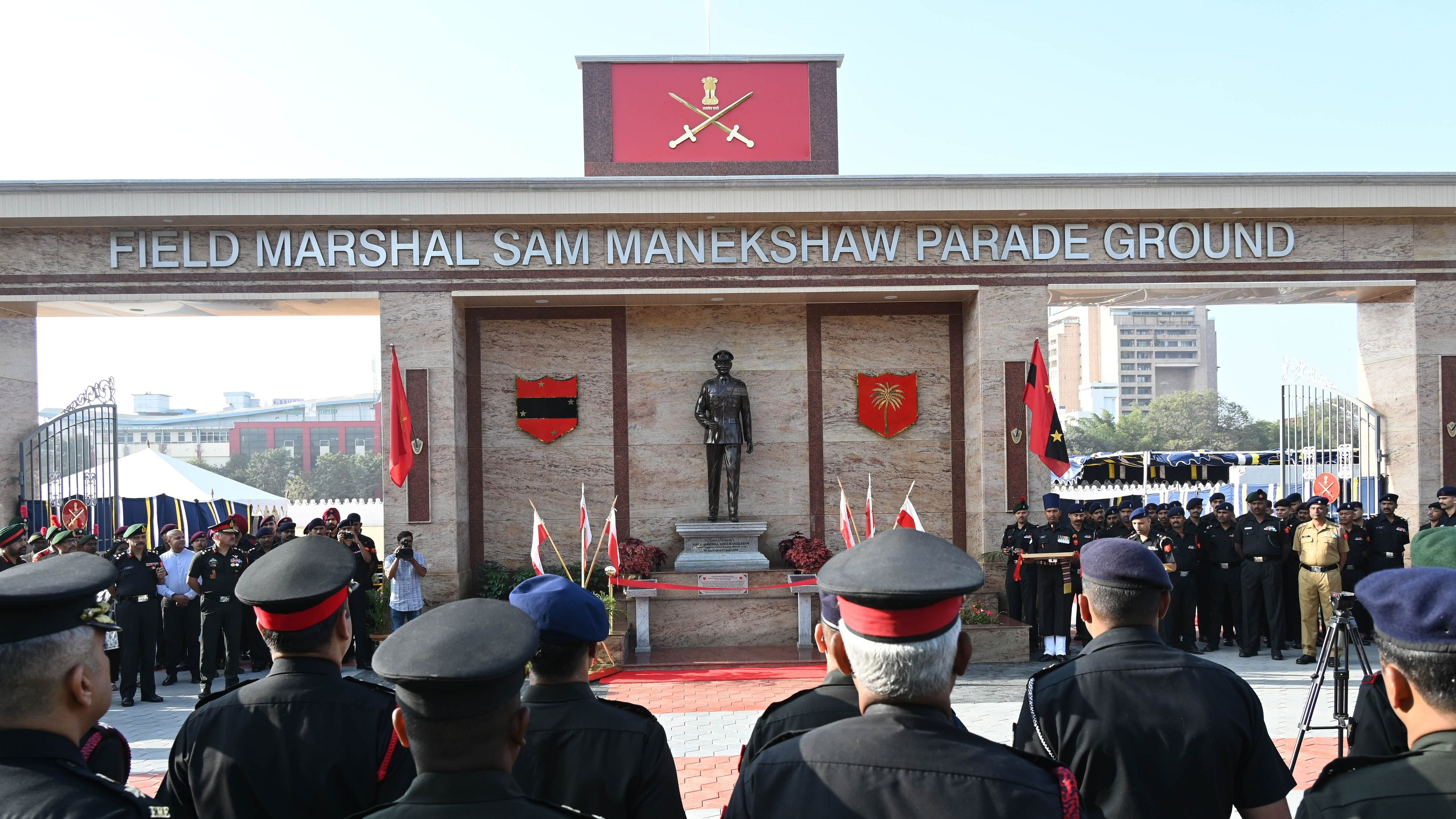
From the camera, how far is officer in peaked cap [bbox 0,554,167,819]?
6.47 ft

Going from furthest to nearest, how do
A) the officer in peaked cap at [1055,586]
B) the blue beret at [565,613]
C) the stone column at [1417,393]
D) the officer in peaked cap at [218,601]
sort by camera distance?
the stone column at [1417,393]
the officer in peaked cap at [1055,586]
the officer in peaked cap at [218,601]
the blue beret at [565,613]

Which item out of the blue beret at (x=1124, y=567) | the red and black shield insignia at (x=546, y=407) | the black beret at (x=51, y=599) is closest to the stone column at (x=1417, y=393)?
the red and black shield insignia at (x=546, y=407)

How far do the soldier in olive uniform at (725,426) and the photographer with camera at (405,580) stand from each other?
4078 millimetres

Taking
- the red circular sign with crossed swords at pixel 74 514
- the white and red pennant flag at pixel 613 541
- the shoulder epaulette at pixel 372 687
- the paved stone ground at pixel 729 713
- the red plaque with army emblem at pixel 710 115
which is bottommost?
the paved stone ground at pixel 729 713

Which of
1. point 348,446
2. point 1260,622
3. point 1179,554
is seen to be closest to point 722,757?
point 1179,554

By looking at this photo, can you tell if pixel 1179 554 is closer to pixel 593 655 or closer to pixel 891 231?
pixel 891 231

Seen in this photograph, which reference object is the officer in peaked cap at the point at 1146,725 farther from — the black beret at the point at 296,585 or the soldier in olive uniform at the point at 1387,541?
the soldier in olive uniform at the point at 1387,541

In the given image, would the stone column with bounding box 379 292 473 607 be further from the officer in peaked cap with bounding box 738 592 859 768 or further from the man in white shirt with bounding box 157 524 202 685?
the officer in peaked cap with bounding box 738 592 859 768

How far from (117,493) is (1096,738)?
559 inches

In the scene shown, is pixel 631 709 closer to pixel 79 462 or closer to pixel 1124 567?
pixel 1124 567

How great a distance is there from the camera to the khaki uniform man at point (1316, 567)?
10.9m

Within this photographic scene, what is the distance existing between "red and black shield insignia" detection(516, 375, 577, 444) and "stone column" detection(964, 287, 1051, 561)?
548cm

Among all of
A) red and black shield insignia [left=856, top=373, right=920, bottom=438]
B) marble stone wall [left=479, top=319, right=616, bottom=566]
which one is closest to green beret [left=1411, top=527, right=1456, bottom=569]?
red and black shield insignia [left=856, top=373, right=920, bottom=438]

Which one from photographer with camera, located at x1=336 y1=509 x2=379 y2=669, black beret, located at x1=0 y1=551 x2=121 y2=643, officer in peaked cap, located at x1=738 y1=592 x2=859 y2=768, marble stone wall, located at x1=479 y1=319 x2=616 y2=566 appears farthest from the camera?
marble stone wall, located at x1=479 y1=319 x2=616 y2=566
